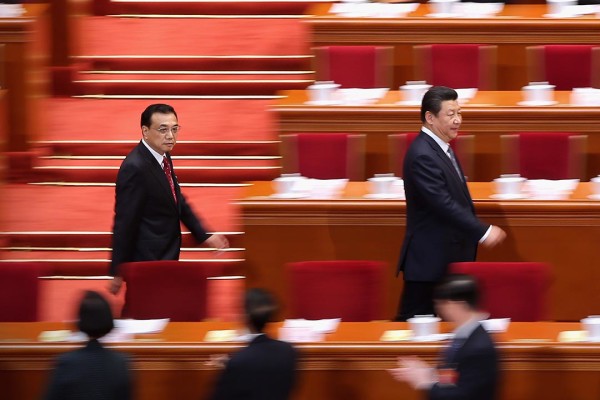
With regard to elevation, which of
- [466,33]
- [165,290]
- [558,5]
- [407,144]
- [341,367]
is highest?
[558,5]

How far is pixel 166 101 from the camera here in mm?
7547

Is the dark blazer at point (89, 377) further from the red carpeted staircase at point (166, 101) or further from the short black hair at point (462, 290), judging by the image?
the red carpeted staircase at point (166, 101)

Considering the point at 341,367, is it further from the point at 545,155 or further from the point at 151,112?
the point at 545,155

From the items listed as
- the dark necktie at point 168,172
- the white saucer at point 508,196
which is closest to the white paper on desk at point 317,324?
the dark necktie at point 168,172

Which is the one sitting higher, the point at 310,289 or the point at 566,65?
the point at 566,65

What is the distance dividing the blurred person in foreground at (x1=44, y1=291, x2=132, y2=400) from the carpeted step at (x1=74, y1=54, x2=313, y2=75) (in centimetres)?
405

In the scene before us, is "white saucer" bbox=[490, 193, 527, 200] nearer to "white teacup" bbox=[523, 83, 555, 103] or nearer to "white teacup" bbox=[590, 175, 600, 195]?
"white teacup" bbox=[590, 175, 600, 195]

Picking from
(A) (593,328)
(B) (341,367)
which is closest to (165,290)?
(B) (341,367)

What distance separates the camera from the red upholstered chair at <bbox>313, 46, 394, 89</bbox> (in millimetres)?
6762

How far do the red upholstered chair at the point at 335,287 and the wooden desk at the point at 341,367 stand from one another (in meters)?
0.43

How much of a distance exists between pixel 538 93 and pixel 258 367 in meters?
3.08

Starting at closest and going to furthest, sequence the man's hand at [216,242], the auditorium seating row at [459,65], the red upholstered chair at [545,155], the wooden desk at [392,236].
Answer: the man's hand at [216,242] < the wooden desk at [392,236] < the red upholstered chair at [545,155] < the auditorium seating row at [459,65]

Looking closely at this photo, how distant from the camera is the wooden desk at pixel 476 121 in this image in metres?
6.26

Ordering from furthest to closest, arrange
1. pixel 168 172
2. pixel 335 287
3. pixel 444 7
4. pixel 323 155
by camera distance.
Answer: pixel 444 7, pixel 323 155, pixel 168 172, pixel 335 287
